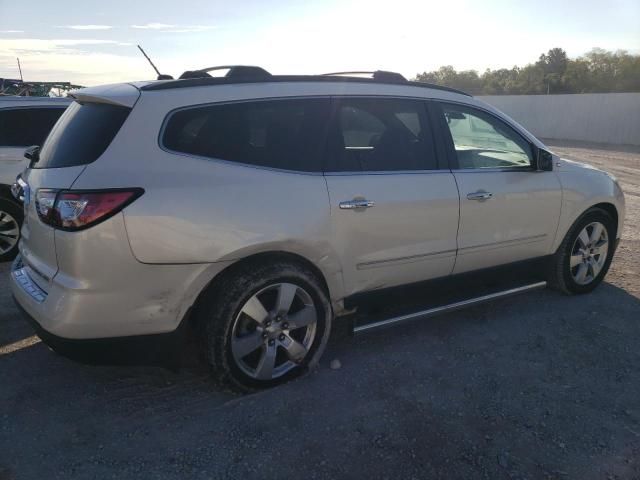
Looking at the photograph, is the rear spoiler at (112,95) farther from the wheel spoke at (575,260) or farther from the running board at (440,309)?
the wheel spoke at (575,260)

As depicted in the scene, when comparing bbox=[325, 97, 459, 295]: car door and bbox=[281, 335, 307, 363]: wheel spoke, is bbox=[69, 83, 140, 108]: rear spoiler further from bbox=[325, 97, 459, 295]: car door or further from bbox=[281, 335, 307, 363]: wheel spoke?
bbox=[281, 335, 307, 363]: wheel spoke

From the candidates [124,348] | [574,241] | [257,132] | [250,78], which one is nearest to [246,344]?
[124,348]

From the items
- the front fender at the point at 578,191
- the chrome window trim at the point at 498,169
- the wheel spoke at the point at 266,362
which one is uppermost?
the chrome window trim at the point at 498,169

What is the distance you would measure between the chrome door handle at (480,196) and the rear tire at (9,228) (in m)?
4.78

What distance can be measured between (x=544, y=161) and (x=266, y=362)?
2.68m

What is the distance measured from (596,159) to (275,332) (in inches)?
A: 697

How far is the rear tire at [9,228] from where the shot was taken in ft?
18.5

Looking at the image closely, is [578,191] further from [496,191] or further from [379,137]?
[379,137]

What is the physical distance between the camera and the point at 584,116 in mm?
27234

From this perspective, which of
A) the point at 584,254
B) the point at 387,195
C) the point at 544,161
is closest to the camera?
the point at 387,195

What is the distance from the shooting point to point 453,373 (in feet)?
11.0

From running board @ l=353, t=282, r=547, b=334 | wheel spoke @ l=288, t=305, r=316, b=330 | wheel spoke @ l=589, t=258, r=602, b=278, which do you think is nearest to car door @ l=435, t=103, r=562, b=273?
running board @ l=353, t=282, r=547, b=334

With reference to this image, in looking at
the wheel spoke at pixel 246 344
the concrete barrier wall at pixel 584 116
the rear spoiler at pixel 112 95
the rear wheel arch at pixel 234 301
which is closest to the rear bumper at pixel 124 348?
the rear wheel arch at pixel 234 301

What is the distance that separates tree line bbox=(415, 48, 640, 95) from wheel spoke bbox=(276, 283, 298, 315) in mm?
49562
